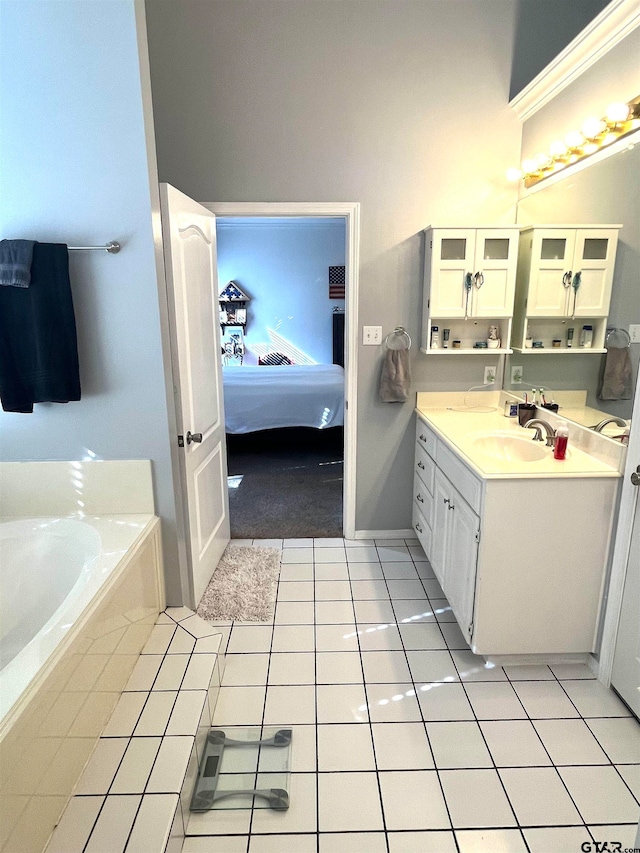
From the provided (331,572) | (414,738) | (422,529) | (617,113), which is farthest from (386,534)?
(617,113)

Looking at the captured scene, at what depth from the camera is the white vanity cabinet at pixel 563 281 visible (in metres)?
2.05

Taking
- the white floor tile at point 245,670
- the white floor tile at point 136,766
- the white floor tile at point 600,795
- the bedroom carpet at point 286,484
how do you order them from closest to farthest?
1. the white floor tile at point 136,766
2. the white floor tile at point 600,795
3. the white floor tile at point 245,670
4. the bedroom carpet at point 286,484

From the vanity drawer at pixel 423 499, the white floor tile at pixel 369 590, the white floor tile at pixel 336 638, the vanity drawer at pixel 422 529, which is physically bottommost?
the white floor tile at pixel 336 638

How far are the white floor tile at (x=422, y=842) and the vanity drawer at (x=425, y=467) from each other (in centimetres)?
152

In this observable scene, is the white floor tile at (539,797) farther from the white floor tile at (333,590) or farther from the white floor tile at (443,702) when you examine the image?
the white floor tile at (333,590)

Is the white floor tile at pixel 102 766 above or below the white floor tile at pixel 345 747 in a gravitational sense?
above

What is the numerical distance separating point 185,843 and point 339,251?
6.81 m

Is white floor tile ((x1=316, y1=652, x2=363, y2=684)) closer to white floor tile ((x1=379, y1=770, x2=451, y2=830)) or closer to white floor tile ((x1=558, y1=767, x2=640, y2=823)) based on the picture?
white floor tile ((x1=379, y1=770, x2=451, y2=830))

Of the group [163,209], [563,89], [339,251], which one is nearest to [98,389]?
[163,209]

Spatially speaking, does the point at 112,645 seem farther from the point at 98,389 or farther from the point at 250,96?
the point at 250,96

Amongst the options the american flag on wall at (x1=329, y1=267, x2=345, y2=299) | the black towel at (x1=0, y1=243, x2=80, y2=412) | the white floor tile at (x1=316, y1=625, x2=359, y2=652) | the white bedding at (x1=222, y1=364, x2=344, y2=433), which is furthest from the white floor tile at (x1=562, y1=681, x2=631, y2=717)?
the american flag on wall at (x1=329, y1=267, x2=345, y2=299)

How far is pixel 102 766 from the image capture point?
4.82 feet

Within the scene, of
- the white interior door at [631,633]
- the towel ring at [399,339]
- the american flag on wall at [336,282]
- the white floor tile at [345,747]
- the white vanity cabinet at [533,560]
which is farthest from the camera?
the american flag on wall at [336,282]

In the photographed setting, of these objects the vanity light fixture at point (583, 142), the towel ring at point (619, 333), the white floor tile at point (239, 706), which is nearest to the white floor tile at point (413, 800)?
the white floor tile at point (239, 706)
